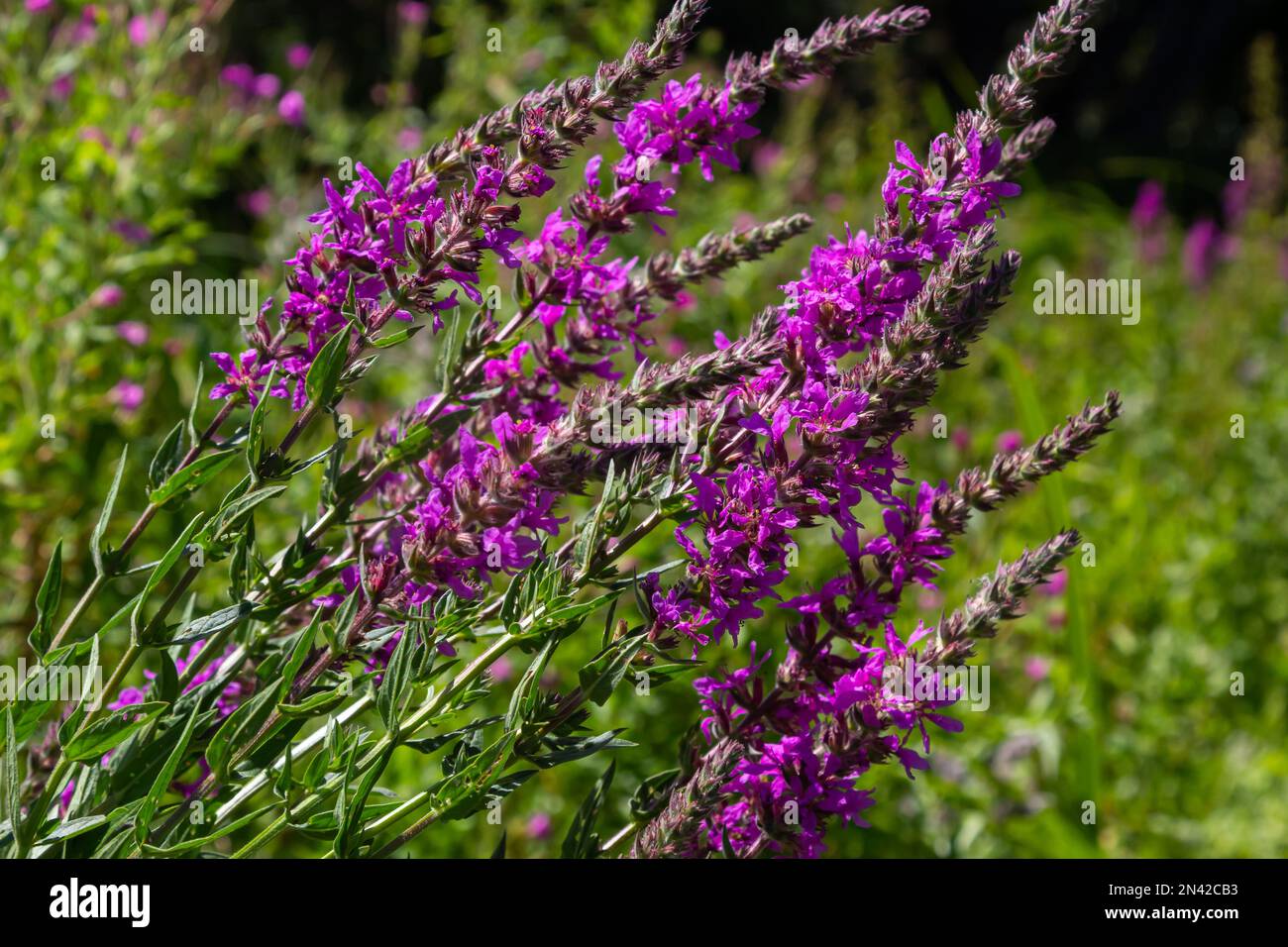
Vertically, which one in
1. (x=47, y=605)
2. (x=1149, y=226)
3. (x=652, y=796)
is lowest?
(x=652, y=796)

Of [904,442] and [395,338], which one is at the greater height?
[904,442]

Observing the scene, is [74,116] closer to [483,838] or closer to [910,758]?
[483,838]

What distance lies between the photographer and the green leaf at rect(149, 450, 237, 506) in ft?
3.83

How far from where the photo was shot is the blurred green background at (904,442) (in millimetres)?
2561

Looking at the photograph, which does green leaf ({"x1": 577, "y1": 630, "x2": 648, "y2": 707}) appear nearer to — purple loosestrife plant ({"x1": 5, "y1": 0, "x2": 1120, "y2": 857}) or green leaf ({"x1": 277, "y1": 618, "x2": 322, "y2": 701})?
purple loosestrife plant ({"x1": 5, "y1": 0, "x2": 1120, "y2": 857})

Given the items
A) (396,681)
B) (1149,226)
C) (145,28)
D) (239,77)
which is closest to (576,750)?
(396,681)

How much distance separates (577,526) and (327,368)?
0.99 ft

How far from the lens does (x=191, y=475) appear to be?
3.90ft

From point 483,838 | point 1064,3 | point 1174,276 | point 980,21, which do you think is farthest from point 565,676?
point 980,21

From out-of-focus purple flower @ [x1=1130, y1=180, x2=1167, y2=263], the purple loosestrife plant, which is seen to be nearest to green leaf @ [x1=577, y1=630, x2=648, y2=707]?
the purple loosestrife plant

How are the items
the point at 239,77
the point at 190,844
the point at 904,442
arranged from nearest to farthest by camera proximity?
1. the point at 190,844
2. the point at 239,77
3. the point at 904,442

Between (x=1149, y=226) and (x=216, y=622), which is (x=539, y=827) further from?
(x=1149, y=226)
